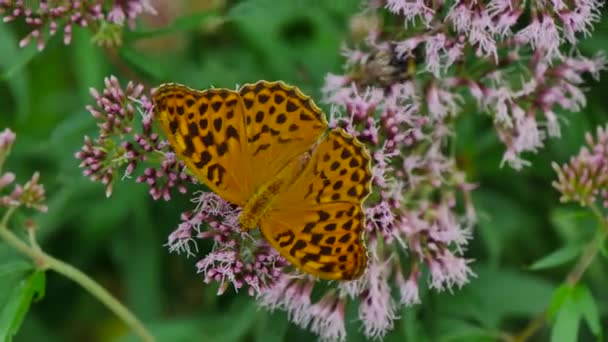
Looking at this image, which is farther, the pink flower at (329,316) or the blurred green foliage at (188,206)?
the blurred green foliage at (188,206)

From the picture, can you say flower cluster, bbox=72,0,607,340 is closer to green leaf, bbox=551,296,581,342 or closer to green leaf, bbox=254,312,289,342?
green leaf, bbox=254,312,289,342

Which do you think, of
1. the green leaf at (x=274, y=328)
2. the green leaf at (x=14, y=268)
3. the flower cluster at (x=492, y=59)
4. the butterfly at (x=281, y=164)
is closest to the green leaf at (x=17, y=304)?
the green leaf at (x=14, y=268)

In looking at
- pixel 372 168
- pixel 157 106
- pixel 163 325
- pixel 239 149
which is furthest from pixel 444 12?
pixel 163 325

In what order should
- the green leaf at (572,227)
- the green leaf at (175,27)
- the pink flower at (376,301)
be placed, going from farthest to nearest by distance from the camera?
1. the green leaf at (572,227)
2. the green leaf at (175,27)
3. the pink flower at (376,301)

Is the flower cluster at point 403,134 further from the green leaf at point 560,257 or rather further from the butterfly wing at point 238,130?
the green leaf at point 560,257

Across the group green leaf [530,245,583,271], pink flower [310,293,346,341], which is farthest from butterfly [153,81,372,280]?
green leaf [530,245,583,271]

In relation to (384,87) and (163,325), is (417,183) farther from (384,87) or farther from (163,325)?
(163,325)
